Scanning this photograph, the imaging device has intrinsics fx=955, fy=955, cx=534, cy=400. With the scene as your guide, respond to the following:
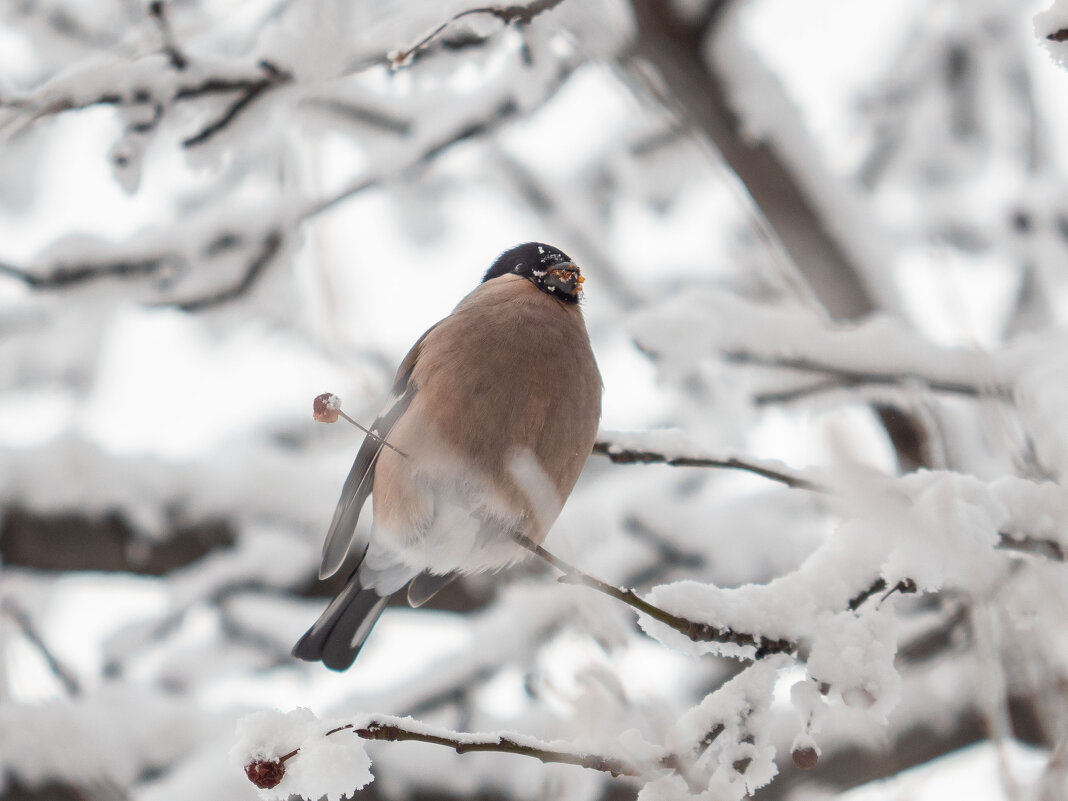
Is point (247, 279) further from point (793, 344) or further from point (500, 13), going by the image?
point (793, 344)

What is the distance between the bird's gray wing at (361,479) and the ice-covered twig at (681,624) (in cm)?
119

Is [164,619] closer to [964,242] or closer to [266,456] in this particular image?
[266,456]

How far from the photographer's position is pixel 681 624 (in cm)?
147

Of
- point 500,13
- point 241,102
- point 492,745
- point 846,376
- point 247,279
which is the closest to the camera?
point 492,745

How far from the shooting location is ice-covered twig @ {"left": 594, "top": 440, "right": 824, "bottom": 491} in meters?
1.76

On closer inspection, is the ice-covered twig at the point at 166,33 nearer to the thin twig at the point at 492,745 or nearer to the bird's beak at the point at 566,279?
the bird's beak at the point at 566,279

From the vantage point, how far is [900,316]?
346 cm

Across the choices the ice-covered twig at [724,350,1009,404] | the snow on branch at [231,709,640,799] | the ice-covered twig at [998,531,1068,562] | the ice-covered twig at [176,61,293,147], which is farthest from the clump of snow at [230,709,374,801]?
the ice-covered twig at [176,61,293,147]

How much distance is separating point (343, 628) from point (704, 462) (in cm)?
150

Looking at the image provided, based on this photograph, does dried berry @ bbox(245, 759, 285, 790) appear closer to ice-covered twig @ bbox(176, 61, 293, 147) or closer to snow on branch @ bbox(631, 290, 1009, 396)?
snow on branch @ bbox(631, 290, 1009, 396)

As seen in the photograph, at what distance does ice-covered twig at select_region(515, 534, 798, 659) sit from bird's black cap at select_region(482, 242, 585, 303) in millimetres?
1625

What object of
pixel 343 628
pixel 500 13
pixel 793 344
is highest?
pixel 500 13

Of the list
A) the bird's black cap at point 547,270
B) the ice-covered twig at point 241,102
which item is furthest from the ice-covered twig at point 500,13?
the bird's black cap at point 547,270

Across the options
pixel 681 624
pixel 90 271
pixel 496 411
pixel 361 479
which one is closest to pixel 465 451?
pixel 496 411
